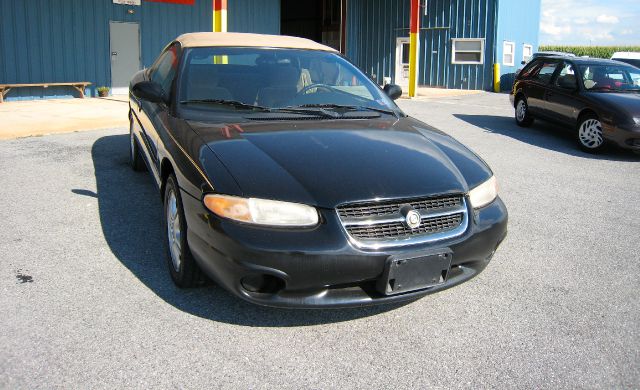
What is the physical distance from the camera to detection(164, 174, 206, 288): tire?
3.32 metres

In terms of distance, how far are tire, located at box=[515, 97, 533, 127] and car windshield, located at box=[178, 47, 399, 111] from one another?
25.9 ft

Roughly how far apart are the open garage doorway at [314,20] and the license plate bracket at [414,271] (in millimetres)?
26242

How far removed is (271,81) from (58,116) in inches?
356

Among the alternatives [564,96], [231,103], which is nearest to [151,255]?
[231,103]

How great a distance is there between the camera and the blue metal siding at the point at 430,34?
22953 mm

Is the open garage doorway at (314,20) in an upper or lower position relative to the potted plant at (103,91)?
upper

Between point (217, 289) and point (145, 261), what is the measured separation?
741 millimetres

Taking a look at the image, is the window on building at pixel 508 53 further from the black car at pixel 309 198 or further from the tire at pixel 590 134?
the black car at pixel 309 198

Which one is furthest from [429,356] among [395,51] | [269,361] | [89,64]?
[395,51]

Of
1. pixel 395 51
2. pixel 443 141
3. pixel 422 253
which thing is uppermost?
pixel 395 51

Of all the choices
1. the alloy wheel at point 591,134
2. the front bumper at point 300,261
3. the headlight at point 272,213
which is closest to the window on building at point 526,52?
the alloy wheel at point 591,134

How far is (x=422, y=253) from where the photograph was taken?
2.88 metres

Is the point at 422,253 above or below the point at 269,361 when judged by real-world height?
above

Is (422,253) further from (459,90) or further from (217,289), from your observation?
(459,90)
